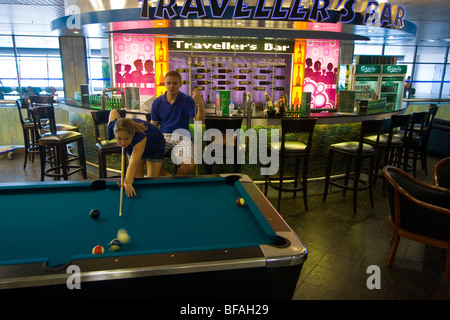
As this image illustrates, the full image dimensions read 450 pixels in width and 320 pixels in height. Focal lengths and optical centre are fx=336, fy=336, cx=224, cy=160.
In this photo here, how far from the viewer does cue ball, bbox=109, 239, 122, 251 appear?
5.81ft

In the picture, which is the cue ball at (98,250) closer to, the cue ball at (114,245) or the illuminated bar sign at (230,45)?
the cue ball at (114,245)

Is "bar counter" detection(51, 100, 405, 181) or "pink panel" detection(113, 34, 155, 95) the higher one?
"pink panel" detection(113, 34, 155, 95)

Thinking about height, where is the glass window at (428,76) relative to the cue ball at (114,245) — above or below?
above

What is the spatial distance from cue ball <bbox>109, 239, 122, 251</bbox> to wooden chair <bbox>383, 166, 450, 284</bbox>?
2343mm

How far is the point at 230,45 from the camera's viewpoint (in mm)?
8727

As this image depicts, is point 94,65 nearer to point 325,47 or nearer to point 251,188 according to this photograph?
point 325,47

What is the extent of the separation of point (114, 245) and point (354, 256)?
8.28 feet

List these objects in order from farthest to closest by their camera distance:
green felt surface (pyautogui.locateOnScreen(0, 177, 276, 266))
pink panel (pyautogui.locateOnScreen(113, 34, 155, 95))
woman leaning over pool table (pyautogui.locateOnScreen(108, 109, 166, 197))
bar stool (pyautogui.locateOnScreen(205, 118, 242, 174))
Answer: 1. pink panel (pyautogui.locateOnScreen(113, 34, 155, 95))
2. bar stool (pyautogui.locateOnScreen(205, 118, 242, 174))
3. woman leaning over pool table (pyautogui.locateOnScreen(108, 109, 166, 197))
4. green felt surface (pyautogui.locateOnScreen(0, 177, 276, 266))

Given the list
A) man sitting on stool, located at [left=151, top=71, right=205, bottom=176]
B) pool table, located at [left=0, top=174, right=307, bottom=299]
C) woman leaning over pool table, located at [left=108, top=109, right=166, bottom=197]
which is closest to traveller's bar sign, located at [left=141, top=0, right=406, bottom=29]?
man sitting on stool, located at [left=151, top=71, right=205, bottom=176]

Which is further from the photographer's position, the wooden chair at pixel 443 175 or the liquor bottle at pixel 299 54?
the liquor bottle at pixel 299 54

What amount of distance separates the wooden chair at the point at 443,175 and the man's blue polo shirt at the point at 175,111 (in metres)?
2.75

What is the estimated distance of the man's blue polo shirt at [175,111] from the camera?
4.02m

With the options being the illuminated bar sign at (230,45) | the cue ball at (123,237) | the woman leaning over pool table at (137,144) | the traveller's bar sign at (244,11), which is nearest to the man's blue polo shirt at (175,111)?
the woman leaning over pool table at (137,144)

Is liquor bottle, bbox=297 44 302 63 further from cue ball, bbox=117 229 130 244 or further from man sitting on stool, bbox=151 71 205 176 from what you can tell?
cue ball, bbox=117 229 130 244
